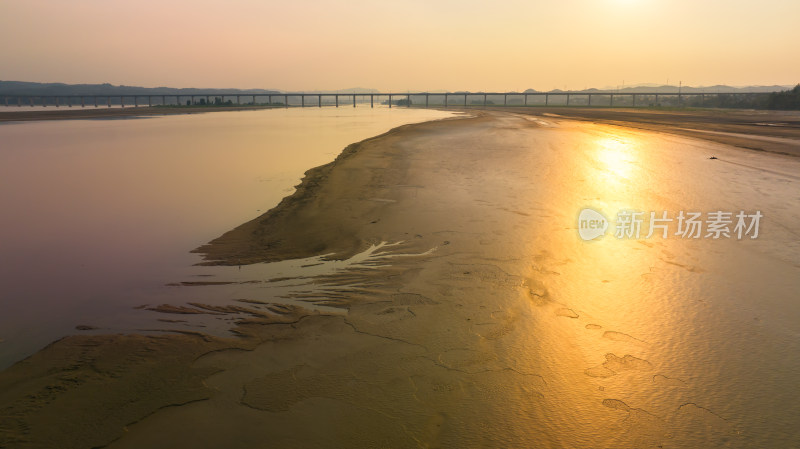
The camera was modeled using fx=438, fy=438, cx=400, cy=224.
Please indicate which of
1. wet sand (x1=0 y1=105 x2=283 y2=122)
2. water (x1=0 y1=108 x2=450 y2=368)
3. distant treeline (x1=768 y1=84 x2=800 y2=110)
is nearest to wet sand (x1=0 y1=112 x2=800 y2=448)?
water (x1=0 y1=108 x2=450 y2=368)

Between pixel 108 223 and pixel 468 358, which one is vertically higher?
pixel 108 223

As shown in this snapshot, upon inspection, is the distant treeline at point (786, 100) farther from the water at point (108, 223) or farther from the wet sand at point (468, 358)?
the wet sand at point (468, 358)

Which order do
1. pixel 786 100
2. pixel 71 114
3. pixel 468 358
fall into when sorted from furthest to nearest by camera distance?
pixel 786 100, pixel 71 114, pixel 468 358

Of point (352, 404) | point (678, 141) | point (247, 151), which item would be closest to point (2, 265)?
point (352, 404)

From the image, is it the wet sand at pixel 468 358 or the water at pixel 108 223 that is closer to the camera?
the wet sand at pixel 468 358

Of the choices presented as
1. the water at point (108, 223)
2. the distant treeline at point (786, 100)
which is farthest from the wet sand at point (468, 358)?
the distant treeline at point (786, 100)

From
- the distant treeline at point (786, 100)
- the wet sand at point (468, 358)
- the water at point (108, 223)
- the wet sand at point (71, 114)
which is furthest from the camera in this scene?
the distant treeline at point (786, 100)

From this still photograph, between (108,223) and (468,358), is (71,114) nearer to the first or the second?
(108,223)

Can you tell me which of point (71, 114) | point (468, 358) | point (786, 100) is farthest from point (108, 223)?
point (786, 100)
